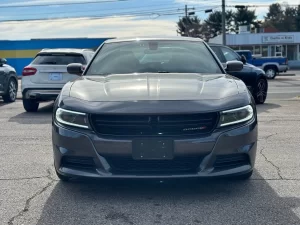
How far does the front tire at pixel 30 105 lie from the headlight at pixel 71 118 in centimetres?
700

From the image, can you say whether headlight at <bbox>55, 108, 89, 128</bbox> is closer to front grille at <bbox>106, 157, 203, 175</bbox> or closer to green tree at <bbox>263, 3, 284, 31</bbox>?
front grille at <bbox>106, 157, 203, 175</bbox>

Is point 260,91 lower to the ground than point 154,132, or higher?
lower

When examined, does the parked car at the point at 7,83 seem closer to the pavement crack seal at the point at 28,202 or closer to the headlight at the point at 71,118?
the pavement crack seal at the point at 28,202

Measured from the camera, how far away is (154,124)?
4141mm

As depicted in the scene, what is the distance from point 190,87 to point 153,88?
359 millimetres

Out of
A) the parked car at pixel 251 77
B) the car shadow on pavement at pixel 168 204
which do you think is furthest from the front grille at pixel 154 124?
the parked car at pixel 251 77

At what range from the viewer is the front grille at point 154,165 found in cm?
417

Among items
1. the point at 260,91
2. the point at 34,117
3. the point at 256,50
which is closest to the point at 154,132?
the point at 34,117

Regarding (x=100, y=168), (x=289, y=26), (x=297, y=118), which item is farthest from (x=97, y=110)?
(x=289, y=26)

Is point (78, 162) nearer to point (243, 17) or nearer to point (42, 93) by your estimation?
point (42, 93)

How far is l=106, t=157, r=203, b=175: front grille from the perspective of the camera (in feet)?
13.7

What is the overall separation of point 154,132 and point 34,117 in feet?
21.9

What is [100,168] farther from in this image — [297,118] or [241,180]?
[297,118]

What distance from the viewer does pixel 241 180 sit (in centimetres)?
498
